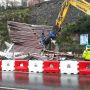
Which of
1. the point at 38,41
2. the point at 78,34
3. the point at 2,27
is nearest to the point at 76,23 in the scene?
the point at 78,34

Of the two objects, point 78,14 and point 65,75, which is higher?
Answer: point 78,14

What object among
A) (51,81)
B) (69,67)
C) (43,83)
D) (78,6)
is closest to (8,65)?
(69,67)

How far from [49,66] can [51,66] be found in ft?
0.48

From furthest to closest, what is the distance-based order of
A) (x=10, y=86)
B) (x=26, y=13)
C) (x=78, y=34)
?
1. (x=26, y=13)
2. (x=78, y=34)
3. (x=10, y=86)

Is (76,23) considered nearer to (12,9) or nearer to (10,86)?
(12,9)

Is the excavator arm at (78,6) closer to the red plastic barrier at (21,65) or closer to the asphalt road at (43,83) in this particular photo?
the red plastic barrier at (21,65)

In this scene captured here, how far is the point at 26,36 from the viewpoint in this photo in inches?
1784

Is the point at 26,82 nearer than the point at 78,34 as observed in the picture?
Yes

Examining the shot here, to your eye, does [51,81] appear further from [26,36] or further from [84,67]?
[26,36]

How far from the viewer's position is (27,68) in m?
25.5

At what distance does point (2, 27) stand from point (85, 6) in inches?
637

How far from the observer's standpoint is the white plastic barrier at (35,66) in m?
24.8

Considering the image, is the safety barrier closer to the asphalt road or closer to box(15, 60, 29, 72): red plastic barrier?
box(15, 60, 29, 72): red plastic barrier

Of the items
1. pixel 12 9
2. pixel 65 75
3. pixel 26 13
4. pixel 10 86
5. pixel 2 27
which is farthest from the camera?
pixel 12 9
